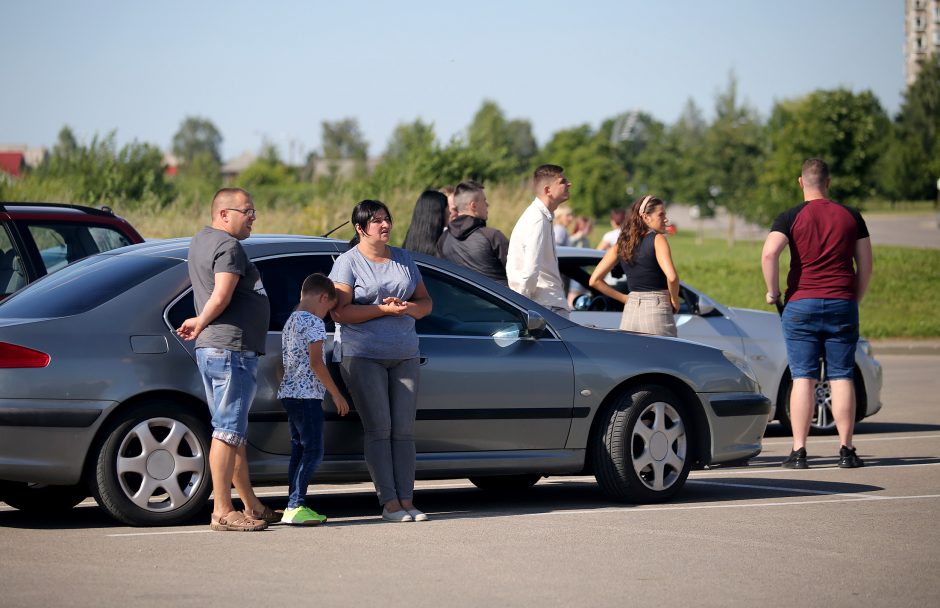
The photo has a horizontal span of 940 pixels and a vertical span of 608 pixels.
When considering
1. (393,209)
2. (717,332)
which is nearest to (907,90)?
(393,209)

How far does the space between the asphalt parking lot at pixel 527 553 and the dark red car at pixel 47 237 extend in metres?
2.49

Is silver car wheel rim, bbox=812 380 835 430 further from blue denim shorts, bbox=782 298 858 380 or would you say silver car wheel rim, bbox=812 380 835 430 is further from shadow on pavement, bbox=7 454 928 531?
blue denim shorts, bbox=782 298 858 380

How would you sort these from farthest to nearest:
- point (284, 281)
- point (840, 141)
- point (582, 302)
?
point (840, 141) → point (582, 302) → point (284, 281)

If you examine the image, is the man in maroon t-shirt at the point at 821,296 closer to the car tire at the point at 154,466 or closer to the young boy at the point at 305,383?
the young boy at the point at 305,383

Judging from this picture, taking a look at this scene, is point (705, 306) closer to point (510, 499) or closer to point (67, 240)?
point (510, 499)

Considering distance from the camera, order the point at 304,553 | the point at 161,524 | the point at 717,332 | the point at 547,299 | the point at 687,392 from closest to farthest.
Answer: the point at 304,553 → the point at 161,524 → the point at 687,392 → the point at 547,299 → the point at 717,332

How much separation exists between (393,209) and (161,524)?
21918 millimetres

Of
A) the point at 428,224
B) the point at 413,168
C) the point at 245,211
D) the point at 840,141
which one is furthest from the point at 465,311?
the point at 840,141

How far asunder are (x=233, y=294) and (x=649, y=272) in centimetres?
384

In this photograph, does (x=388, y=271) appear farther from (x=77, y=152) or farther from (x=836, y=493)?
(x=77, y=152)

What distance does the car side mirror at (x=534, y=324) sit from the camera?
7781mm

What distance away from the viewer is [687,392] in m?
8.27

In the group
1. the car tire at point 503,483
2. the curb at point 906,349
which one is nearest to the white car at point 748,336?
the car tire at point 503,483

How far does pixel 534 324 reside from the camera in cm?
778
